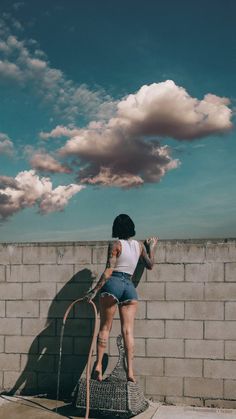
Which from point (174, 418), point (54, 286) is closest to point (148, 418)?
point (174, 418)

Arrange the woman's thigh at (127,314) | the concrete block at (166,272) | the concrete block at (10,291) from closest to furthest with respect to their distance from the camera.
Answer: the woman's thigh at (127,314), the concrete block at (166,272), the concrete block at (10,291)

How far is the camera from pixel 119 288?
4.82m

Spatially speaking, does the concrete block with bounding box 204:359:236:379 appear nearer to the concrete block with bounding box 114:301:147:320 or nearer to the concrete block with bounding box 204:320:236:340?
the concrete block with bounding box 204:320:236:340

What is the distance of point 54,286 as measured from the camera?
5531 mm

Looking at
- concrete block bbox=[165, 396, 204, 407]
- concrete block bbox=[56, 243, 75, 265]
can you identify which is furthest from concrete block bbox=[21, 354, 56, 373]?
concrete block bbox=[165, 396, 204, 407]

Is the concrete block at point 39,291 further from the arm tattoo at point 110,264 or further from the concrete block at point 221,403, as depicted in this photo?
the concrete block at point 221,403

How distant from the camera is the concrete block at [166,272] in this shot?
5.22m

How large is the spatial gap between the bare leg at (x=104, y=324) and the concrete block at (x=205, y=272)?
918mm

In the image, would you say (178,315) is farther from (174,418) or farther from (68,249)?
(68,249)

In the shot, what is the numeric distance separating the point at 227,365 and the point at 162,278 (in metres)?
1.14

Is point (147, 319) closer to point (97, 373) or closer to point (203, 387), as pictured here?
point (97, 373)

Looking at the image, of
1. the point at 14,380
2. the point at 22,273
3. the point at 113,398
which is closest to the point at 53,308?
the point at 22,273

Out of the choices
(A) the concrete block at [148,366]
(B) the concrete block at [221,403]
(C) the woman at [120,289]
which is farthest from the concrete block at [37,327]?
(B) the concrete block at [221,403]

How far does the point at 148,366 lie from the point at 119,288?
1059 mm
